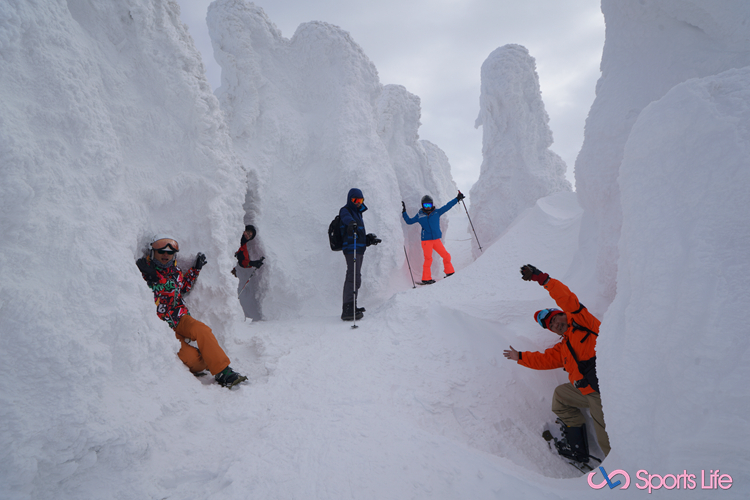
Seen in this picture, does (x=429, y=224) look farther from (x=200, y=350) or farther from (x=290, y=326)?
(x=200, y=350)

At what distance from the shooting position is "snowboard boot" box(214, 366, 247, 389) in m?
2.87

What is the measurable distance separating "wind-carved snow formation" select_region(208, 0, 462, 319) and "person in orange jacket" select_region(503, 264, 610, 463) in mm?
3302

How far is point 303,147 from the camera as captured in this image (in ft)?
21.7

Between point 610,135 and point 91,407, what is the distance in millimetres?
4378

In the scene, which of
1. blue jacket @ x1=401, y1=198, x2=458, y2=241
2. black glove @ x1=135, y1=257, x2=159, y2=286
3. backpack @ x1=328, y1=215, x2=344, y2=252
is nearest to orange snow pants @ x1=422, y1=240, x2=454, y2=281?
blue jacket @ x1=401, y1=198, x2=458, y2=241

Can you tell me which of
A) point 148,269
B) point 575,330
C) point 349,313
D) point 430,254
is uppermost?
point 430,254

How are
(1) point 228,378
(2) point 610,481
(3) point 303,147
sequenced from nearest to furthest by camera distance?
(2) point 610,481 < (1) point 228,378 < (3) point 303,147

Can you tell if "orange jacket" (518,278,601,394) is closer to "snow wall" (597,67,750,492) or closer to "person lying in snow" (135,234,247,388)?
"snow wall" (597,67,750,492)

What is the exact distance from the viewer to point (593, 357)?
111 inches

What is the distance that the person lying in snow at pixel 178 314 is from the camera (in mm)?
2934

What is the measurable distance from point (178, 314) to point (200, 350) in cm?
44

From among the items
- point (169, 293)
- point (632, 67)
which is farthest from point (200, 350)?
point (632, 67)

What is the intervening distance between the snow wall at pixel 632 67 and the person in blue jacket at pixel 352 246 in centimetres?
272

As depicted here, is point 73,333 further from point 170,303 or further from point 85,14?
point 85,14
